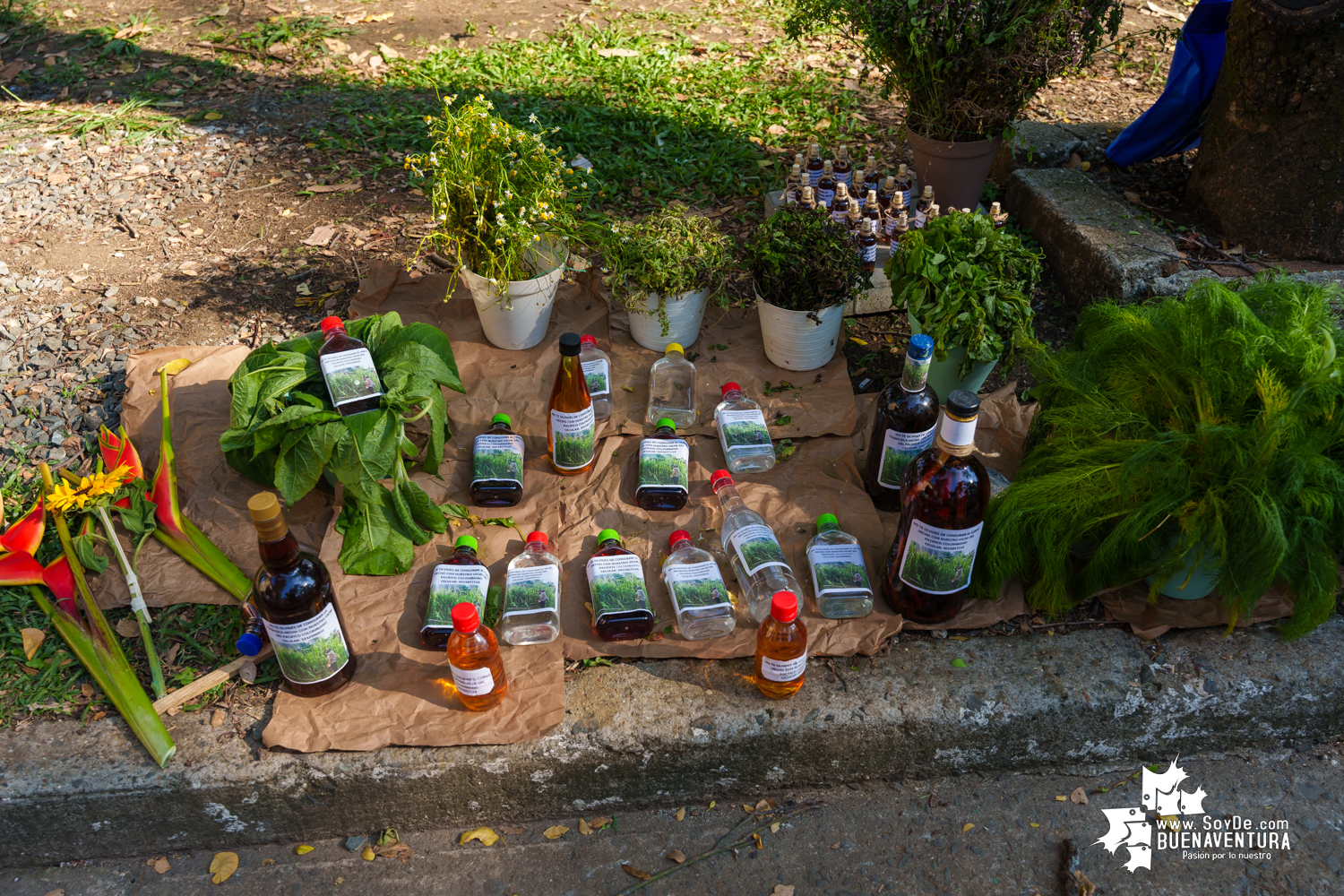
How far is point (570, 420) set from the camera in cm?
271

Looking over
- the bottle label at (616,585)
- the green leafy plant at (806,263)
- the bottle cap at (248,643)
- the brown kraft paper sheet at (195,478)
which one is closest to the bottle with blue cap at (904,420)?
the green leafy plant at (806,263)

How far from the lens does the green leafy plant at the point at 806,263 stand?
9.70ft

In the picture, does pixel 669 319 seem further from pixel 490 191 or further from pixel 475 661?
pixel 475 661

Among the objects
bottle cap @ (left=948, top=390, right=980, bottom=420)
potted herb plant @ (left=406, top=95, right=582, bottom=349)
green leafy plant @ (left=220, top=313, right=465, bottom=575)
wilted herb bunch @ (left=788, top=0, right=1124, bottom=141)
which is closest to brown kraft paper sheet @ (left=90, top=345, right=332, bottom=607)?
green leafy plant @ (left=220, top=313, right=465, bottom=575)

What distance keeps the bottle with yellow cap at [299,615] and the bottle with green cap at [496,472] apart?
0.63m

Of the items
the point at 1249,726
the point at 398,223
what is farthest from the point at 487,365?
the point at 1249,726

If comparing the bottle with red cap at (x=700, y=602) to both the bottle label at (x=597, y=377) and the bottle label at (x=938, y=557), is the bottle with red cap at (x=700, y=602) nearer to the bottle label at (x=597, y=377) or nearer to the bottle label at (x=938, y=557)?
the bottle label at (x=938, y=557)

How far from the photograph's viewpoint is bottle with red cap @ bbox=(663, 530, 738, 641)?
2.39 meters

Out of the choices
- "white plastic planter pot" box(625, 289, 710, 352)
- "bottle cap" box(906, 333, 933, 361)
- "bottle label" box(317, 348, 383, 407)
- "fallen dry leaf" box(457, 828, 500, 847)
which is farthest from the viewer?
"white plastic planter pot" box(625, 289, 710, 352)

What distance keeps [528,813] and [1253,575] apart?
1928mm

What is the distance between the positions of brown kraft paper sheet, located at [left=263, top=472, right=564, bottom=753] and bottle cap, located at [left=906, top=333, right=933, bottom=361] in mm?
1265

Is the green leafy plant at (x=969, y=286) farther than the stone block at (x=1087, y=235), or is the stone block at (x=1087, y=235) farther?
the stone block at (x=1087, y=235)

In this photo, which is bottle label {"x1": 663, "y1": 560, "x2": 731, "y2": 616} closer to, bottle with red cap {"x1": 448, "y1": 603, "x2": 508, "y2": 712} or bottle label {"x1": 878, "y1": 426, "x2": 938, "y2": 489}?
bottle with red cap {"x1": 448, "y1": 603, "x2": 508, "y2": 712}

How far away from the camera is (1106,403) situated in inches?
90.3
